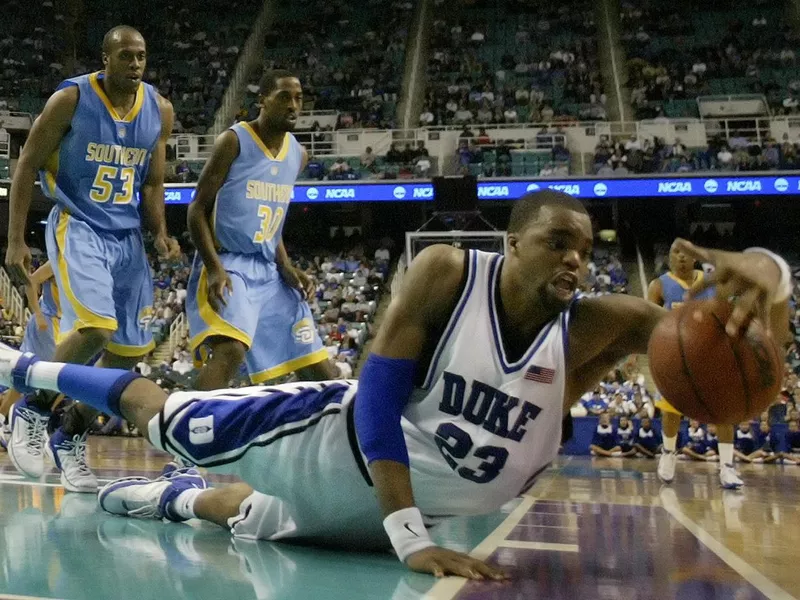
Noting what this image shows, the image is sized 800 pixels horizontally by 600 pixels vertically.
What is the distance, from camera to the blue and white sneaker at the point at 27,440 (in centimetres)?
397

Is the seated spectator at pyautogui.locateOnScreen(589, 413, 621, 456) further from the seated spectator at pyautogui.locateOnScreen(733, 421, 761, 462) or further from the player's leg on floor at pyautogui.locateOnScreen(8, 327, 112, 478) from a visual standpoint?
the player's leg on floor at pyautogui.locateOnScreen(8, 327, 112, 478)

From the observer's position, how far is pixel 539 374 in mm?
2209

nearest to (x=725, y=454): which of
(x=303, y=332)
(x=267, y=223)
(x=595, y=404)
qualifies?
(x=303, y=332)

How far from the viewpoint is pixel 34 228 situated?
20.7 meters

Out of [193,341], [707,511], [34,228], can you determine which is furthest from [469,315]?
[34,228]

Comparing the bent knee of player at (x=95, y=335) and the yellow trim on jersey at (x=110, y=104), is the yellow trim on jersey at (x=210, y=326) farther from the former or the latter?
the yellow trim on jersey at (x=110, y=104)

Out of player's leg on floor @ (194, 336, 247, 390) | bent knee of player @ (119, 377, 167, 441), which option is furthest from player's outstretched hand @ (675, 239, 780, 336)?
player's leg on floor @ (194, 336, 247, 390)

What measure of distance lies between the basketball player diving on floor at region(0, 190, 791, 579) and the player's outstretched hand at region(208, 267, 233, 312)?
142 cm

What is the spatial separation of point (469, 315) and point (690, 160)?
49.6ft

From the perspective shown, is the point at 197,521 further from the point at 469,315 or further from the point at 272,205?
the point at 272,205

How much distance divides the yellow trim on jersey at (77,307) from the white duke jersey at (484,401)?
6.32 ft

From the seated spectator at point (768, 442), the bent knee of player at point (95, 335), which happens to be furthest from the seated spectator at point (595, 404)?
the bent knee of player at point (95, 335)

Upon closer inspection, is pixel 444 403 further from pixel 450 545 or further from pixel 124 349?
pixel 124 349

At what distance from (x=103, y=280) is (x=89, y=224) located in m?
0.31
